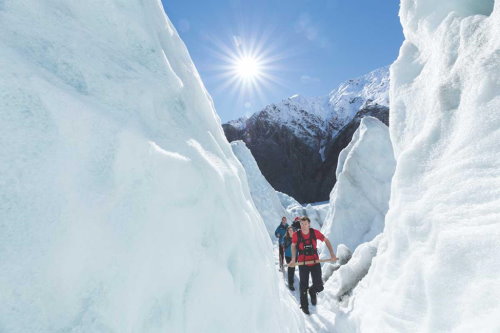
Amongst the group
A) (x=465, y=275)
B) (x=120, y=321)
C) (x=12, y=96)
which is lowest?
(x=120, y=321)

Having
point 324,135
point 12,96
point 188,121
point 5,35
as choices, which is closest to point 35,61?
point 5,35

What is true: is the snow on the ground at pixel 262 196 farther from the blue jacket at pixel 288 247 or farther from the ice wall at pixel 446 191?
the ice wall at pixel 446 191

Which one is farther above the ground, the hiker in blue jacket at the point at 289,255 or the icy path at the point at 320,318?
the hiker in blue jacket at the point at 289,255

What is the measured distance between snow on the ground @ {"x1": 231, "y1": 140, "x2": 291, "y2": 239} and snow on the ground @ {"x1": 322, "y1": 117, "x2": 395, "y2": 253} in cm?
833

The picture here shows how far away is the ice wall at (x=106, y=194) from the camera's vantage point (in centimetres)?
163

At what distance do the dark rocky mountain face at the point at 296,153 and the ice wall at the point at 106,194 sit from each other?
2179 inches

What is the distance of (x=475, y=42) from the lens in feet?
11.3

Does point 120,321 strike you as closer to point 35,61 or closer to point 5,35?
point 35,61

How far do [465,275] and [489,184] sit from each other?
2.62ft

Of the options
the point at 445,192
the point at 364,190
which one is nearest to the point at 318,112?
the point at 364,190

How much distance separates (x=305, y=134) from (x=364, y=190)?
198ft

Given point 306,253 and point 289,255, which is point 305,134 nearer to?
point 289,255

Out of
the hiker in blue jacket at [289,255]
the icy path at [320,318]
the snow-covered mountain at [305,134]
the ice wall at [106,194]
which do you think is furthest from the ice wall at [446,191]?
the snow-covered mountain at [305,134]

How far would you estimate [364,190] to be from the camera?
1324 centimetres
